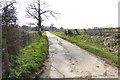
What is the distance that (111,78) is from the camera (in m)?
3.63

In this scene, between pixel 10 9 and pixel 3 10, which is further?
pixel 10 9

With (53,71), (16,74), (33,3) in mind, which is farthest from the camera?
(33,3)

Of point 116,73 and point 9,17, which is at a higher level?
point 9,17

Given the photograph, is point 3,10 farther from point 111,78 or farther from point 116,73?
point 116,73

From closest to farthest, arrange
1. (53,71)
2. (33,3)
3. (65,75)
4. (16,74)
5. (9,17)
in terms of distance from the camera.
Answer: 1. (16,74)
2. (65,75)
3. (53,71)
4. (9,17)
5. (33,3)

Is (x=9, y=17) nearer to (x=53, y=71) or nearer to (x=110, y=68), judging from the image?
(x=53, y=71)

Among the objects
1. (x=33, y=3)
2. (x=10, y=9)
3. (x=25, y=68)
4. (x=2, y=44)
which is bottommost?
(x=25, y=68)

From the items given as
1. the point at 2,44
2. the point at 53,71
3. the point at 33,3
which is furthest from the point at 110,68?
the point at 33,3

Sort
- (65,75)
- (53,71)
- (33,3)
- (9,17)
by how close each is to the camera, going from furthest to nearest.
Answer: (33,3) < (9,17) < (53,71) < (65,75)

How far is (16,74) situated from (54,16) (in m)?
24.1

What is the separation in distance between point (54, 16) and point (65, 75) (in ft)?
78.2

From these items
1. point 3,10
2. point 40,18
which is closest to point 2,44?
point 3,10

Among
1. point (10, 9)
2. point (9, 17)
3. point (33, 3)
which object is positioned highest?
point (33, 3)

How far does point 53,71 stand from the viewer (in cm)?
430
